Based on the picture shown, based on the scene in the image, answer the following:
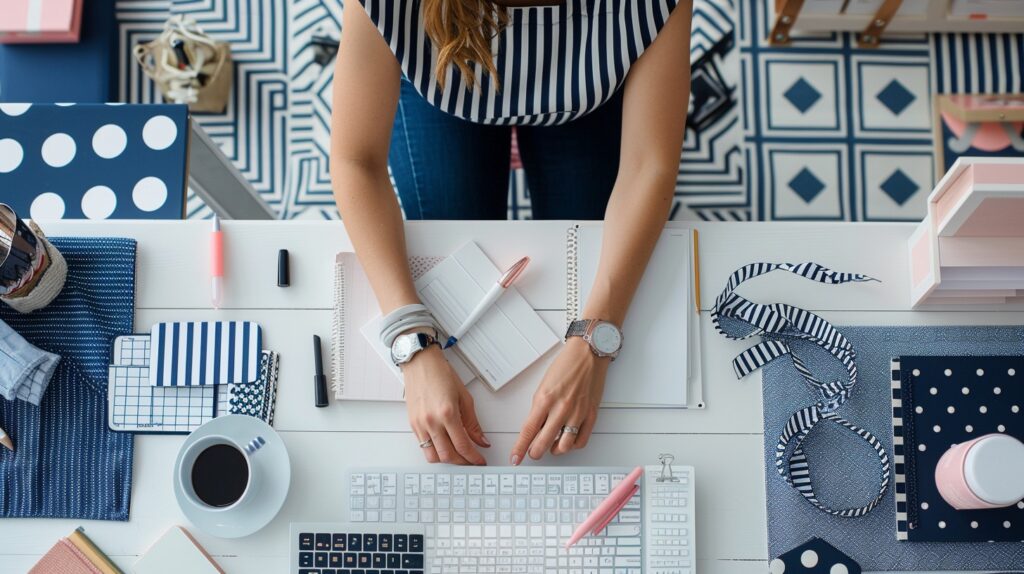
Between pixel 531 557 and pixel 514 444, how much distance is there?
13 cm

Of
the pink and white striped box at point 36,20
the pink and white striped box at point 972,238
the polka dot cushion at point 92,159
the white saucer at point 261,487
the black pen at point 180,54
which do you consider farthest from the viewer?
the black pen at point 180,54

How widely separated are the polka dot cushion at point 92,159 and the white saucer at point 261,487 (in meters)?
0.35

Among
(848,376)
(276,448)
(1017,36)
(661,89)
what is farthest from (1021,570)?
(1017,36)

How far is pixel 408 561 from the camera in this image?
894mm

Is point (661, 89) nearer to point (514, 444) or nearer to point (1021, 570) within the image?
point (514, 444)

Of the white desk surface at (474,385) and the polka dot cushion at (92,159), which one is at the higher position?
the polka dot cushion at (92,159)

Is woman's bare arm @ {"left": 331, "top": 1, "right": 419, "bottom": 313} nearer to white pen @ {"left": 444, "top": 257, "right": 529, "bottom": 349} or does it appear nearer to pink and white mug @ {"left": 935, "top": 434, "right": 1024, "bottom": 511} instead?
white pen @ {"left": 444, "top": 257, "right": 529, "bottom": 349}

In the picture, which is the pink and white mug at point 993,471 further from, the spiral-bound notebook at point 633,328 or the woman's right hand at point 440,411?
the woman's right hand at point 440,411

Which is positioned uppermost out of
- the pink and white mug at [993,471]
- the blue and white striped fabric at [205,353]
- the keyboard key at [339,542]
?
the blue and white striped fabric at [205,353]

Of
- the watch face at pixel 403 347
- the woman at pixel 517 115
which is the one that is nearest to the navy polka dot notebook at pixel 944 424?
the woman at pixel 517 115

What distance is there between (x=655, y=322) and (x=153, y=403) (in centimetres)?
60

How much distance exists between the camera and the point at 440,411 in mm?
889

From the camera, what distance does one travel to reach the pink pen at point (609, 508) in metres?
0.89

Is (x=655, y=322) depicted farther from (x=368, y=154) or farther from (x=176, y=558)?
(x=176, y=558)
